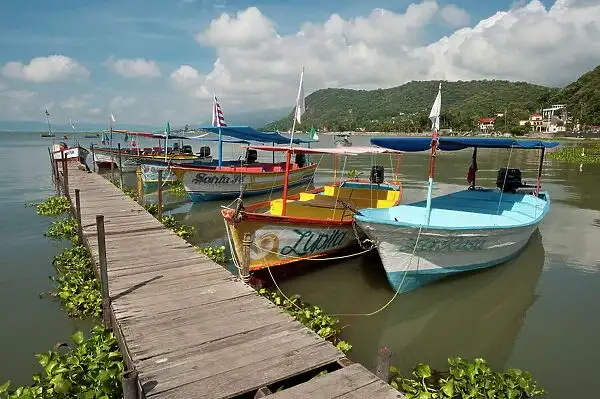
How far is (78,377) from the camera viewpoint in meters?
4.52

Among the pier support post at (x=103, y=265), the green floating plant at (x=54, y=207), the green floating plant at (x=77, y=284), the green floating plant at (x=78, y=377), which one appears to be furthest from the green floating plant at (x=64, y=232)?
the green floating plant at (x=78, y=377)

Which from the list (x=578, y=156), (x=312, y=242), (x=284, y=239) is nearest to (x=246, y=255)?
(x=284, y=239)

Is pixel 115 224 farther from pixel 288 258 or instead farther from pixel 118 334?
pixel 118 334

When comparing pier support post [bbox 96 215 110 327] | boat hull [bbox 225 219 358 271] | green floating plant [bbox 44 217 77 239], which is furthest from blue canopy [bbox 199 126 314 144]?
pier support post [bbox 96 215 110 327]

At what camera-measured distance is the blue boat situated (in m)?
7.91

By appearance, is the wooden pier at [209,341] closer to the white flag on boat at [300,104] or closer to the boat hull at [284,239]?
the boat hull at [284,239]

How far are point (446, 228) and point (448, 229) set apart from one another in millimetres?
66

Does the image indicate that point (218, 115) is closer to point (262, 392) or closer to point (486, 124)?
point (262, 392)

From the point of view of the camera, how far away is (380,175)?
14.6 meters

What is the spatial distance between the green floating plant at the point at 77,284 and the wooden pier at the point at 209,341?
2.29 ft

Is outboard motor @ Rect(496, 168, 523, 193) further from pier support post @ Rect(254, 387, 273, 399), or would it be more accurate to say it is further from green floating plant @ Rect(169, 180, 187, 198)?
green floating plant @ Rect(169, 180, 187, 198)

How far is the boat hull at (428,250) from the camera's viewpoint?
7836mm

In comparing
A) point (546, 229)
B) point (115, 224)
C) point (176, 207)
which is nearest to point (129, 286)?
point (115, 224)

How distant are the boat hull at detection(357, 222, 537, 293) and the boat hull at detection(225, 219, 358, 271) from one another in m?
1.51
